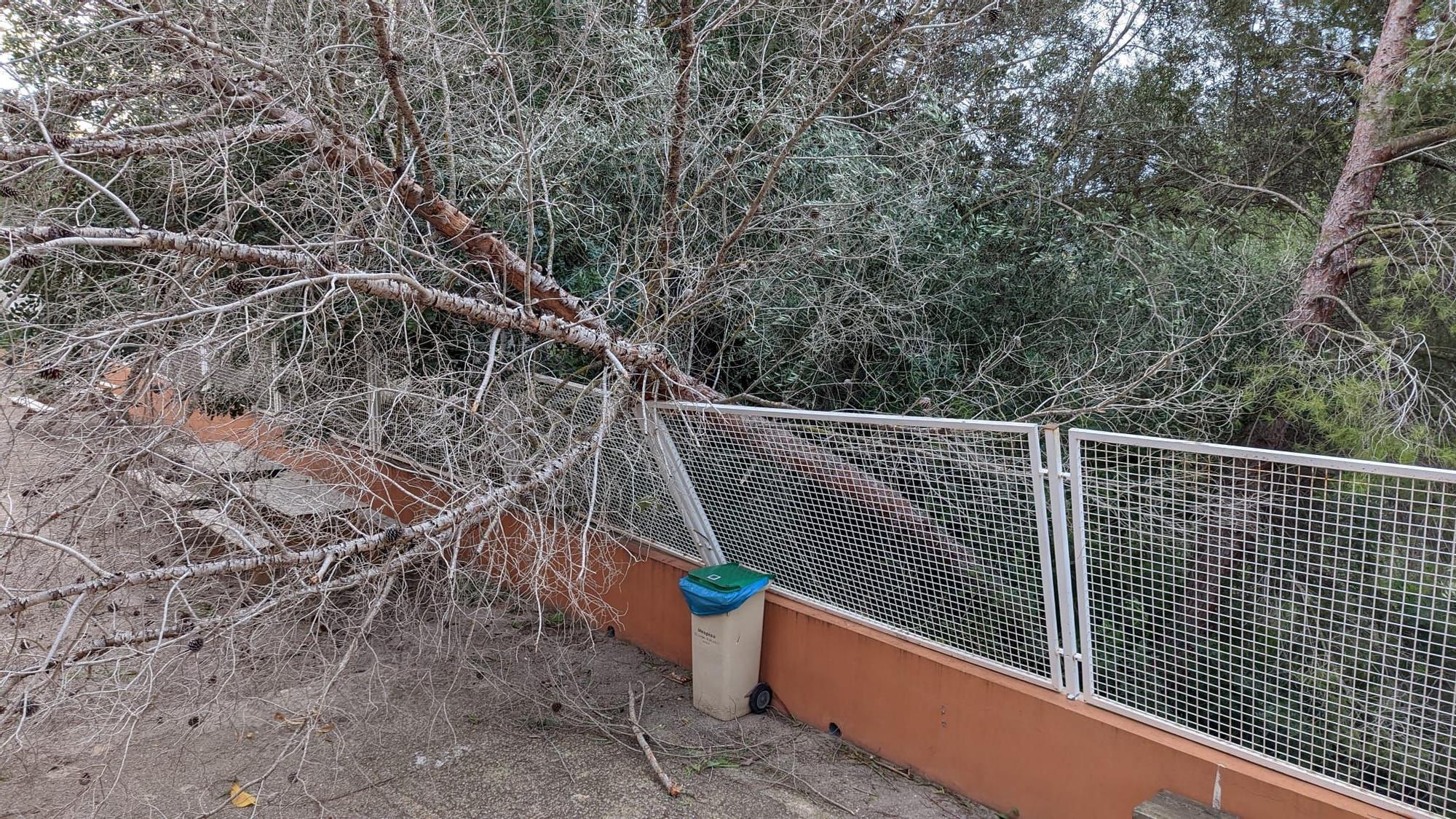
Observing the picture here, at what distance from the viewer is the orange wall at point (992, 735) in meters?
3.27

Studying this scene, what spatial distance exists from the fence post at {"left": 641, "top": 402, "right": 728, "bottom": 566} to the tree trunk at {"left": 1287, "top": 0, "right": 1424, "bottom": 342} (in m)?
4.45

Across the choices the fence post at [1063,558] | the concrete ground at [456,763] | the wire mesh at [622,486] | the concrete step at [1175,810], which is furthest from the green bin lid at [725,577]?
the concrete step at [1175,810]

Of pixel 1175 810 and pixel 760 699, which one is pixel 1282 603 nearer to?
pixel 1175 810

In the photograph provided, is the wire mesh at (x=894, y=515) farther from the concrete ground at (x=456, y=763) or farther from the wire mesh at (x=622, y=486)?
the concrete ground at (x=456, y=763)

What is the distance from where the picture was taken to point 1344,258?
20.4ft

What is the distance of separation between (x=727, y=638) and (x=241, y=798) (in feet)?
8.34

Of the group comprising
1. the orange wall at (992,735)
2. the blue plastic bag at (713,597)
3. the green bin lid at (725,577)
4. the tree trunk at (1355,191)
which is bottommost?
the orange wall at (992,735)

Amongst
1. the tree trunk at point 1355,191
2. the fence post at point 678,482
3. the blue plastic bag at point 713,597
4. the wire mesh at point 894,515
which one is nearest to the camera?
the wire mesh at point 894,515

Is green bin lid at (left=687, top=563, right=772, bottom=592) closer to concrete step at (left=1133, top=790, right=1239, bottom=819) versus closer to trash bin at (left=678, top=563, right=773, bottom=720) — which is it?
trash bin at (left=678, top=563, right=773, bottom=720)

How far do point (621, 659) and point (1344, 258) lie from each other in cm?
595

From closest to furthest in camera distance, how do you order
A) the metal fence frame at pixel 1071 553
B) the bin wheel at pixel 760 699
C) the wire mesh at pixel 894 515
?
1. the metal fence frame at pixel 1071 553
2. the wire mesh at pixel 894 515
3. the bin wheel at pixel 760 699

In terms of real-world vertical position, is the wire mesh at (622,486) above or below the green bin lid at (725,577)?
above

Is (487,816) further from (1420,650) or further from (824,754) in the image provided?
(1420,650)

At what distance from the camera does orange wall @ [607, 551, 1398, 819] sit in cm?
327
